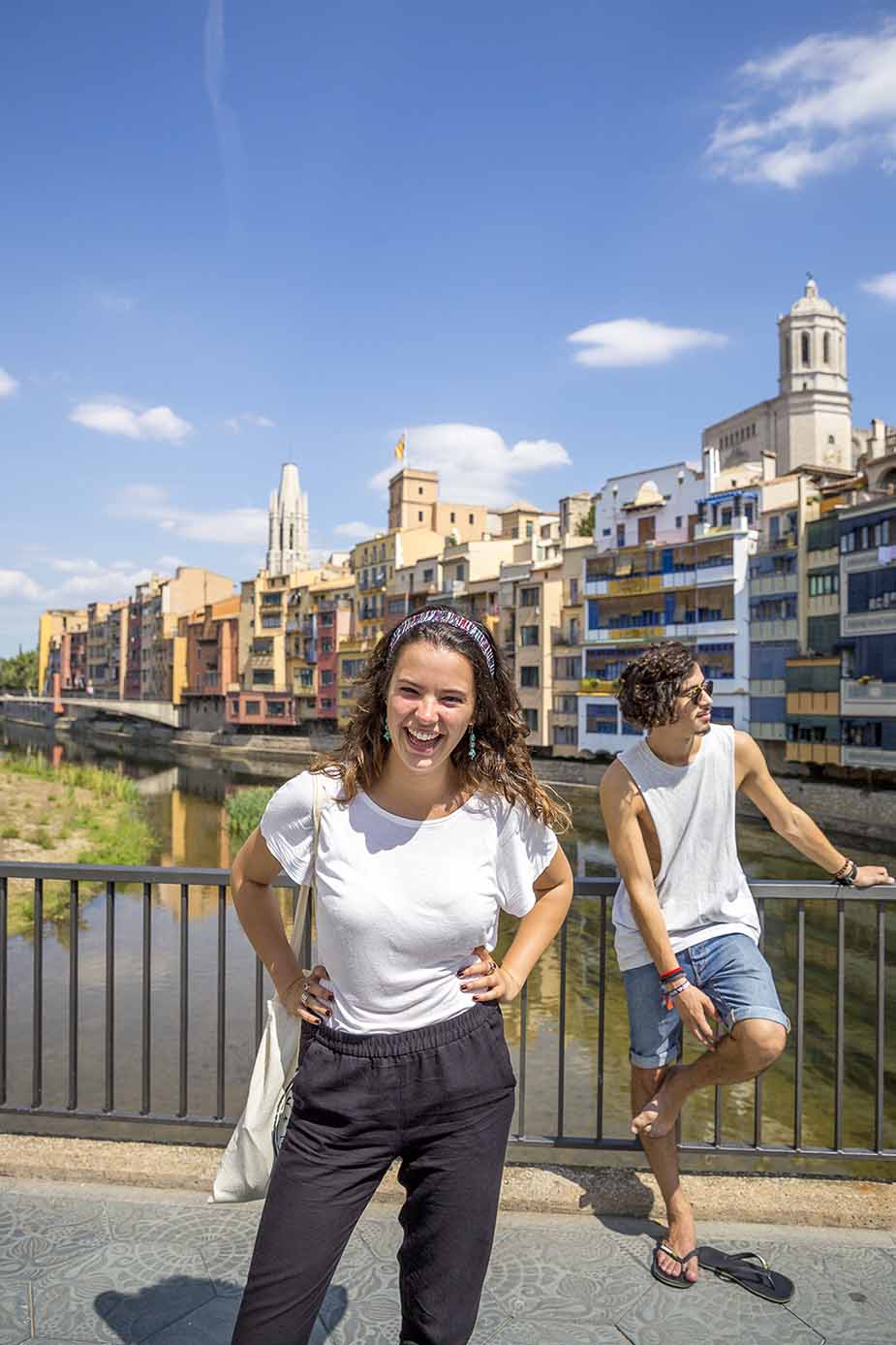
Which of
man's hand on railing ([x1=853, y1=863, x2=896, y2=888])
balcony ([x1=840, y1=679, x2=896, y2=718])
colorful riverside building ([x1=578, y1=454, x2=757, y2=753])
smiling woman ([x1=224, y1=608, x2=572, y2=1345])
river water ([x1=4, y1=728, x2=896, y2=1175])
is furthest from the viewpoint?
colorful riverside building ([x1=578, y1=454, x2=757, y2=753])

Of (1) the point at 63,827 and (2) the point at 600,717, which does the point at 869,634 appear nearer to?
(2) the point at 600,717

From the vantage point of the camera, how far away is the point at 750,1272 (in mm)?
2924

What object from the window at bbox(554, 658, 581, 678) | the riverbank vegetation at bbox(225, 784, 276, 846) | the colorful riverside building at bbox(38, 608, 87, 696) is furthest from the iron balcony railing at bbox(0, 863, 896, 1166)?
the colorful riverside building at bbox(38, 608, 87, 696)

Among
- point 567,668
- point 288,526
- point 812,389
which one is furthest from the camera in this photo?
point 288,526

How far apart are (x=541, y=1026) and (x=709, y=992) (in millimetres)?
10795

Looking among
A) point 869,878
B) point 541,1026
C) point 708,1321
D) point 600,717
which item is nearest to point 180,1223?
point 708,1321

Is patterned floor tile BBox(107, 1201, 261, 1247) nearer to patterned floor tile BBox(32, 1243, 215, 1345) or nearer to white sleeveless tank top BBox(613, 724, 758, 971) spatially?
patterned floor tile BBox(32, 1243, 215, 1345)

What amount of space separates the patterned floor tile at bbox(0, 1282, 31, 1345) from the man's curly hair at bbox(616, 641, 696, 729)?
7.77ft

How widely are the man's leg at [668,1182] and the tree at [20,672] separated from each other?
4929 inches

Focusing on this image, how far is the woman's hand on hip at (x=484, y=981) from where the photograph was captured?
85.2 inches

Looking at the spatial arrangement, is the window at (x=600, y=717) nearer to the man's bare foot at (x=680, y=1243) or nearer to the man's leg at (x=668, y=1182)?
the man's leg at (x=668, y=1182)

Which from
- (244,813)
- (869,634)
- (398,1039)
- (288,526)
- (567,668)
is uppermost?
(288,526)

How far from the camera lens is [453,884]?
2121 mm

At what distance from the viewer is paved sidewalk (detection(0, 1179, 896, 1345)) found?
265 cm
